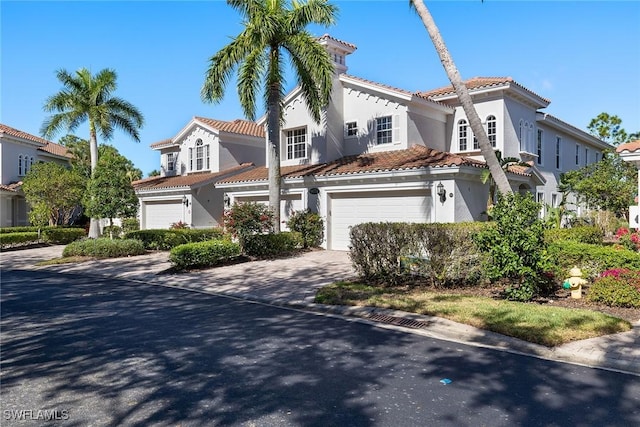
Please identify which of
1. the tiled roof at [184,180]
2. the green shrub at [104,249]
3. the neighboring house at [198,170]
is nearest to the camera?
the green shrub at [104,249]

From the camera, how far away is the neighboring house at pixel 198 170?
25.9m

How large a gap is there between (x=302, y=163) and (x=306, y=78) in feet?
17.3

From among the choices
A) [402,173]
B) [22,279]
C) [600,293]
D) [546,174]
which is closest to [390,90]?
[402,173]

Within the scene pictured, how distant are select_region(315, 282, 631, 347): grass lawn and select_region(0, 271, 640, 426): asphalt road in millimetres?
952

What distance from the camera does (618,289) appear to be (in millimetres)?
8523

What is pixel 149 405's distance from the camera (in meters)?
4.48

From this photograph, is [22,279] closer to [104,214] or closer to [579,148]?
[104,214]

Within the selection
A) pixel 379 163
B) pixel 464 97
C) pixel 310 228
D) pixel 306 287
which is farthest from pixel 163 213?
pixel 464 97

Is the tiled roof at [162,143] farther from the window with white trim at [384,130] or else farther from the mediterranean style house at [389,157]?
the window with white trim at [384,130]

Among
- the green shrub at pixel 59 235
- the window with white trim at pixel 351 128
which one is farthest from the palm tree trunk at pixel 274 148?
the green shrub at pixel 59 235

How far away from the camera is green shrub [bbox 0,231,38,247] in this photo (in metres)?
24.5

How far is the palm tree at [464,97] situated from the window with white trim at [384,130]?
7.00m

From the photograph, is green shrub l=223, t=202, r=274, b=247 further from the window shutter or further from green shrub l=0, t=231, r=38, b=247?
green shrub l=0, t=231, r=38, b=247

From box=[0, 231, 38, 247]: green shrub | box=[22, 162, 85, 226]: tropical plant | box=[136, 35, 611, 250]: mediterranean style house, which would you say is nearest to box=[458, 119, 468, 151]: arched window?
box=[136, 35, 611, 250]: mediterranean style house
